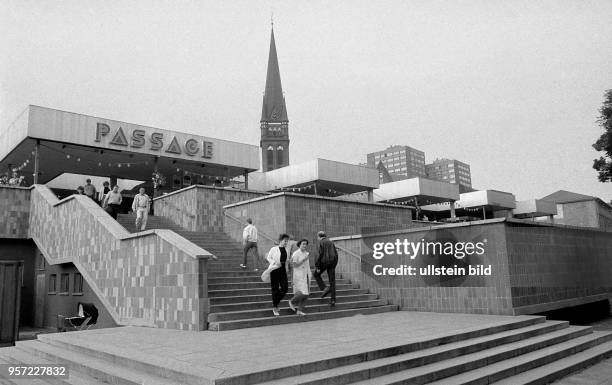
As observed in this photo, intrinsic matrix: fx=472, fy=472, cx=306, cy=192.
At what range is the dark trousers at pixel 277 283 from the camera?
9.05 m

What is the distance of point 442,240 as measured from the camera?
35.8 ft

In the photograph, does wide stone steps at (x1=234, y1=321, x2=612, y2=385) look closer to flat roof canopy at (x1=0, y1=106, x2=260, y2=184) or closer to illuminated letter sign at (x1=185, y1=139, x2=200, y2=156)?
flat roof canopy at (x1=0, y1=106, x2=260, y2=184)

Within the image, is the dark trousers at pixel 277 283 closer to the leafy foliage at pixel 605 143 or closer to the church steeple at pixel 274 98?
the leafy foliage at pixel 605 143

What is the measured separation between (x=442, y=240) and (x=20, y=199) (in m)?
13.9

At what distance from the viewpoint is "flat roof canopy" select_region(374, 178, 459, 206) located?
1188 inches

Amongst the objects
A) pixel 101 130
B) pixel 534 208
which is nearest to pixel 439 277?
pixel 101 130

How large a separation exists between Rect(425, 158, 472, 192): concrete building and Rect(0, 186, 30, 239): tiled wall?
155698 mm

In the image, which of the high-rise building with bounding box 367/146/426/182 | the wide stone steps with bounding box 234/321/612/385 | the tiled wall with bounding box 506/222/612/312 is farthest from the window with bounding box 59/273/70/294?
the high-rise building with bounding box 367/146/426/182

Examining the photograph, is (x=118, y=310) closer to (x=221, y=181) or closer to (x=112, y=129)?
(x=112, y=129)

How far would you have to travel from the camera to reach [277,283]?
9047 millimetres

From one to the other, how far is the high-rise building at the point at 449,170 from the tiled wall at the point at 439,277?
155809 mm

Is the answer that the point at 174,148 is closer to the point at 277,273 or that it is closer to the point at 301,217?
the point at 301,217

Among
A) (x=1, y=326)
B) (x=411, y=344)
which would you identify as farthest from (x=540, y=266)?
(x=1, y=326)

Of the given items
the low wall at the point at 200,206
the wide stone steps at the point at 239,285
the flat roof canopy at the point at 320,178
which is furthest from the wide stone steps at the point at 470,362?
the flat roof canopy at the point at 320,178
